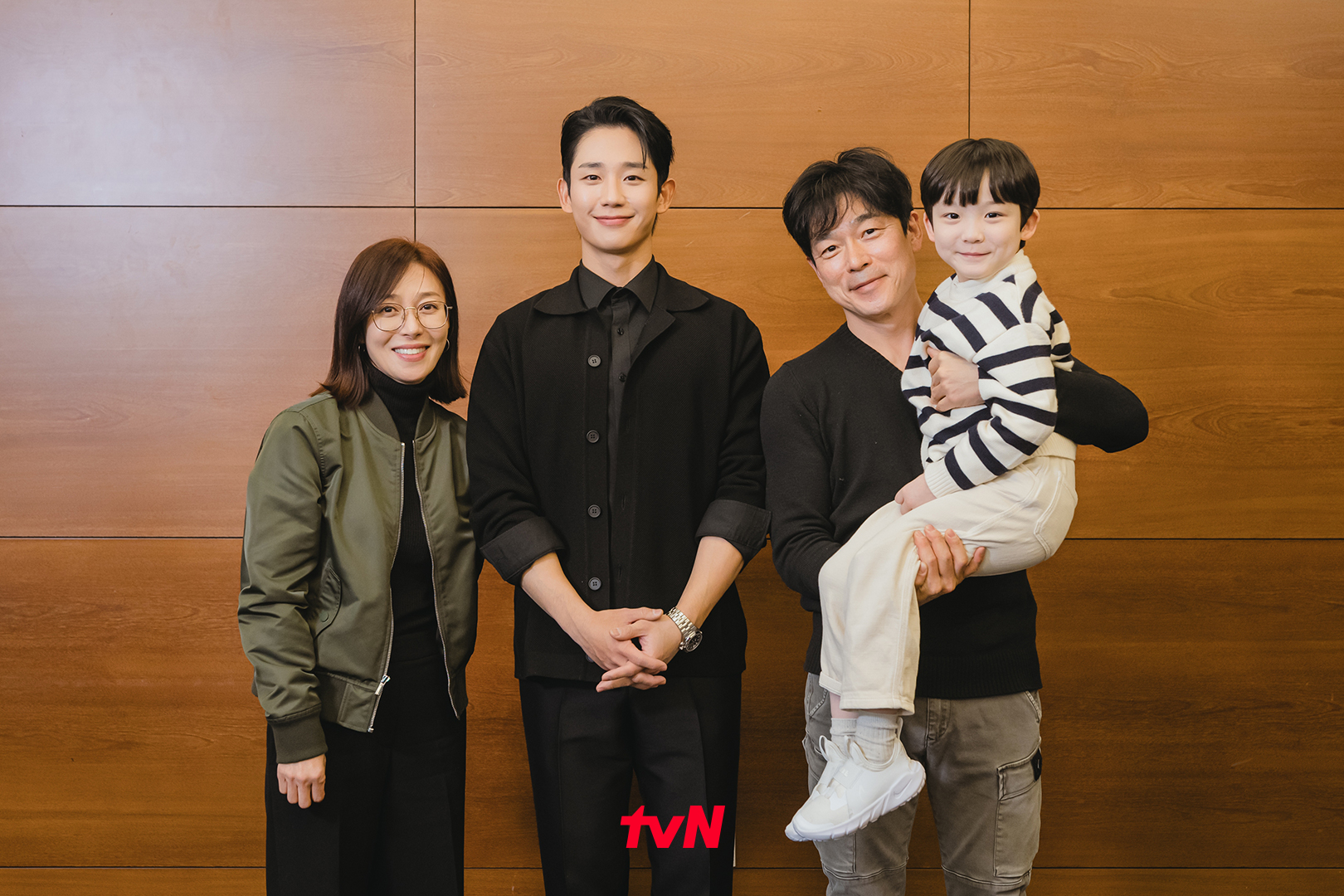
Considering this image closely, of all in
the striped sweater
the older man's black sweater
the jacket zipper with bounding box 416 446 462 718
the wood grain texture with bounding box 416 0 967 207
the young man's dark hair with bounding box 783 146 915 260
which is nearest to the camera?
the striped sweater

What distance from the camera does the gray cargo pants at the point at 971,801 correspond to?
1.44 metres

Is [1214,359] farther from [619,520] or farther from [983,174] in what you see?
[619,520]

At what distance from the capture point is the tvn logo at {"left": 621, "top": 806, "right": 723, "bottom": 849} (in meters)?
1.55

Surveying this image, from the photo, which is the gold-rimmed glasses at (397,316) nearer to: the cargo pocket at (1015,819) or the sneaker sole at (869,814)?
the sneaker sole at (869,814)

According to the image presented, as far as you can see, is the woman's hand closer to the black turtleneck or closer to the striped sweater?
the black turtleneck

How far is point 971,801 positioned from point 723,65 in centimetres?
187

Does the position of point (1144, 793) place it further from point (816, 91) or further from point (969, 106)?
point (816, 91)

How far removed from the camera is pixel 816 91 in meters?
2.30

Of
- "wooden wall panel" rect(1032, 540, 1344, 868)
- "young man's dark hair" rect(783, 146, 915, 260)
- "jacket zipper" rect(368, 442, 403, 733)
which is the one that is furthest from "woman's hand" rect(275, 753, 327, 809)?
"wooden wall panel" rect(1032, 540, 1344, 868)

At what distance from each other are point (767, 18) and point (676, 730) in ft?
6.01

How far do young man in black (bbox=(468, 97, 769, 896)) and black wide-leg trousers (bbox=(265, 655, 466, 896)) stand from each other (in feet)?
0.60

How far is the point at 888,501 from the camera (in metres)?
1.46

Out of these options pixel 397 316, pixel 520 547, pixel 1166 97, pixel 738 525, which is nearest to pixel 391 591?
pixel 520 547

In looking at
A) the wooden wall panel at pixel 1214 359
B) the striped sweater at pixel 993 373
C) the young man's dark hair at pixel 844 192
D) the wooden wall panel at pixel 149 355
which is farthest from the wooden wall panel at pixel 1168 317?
the striped sweater at pixel 993 373
